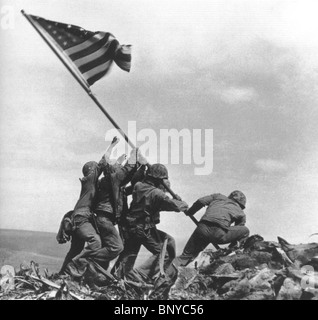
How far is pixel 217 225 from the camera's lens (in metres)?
12.0

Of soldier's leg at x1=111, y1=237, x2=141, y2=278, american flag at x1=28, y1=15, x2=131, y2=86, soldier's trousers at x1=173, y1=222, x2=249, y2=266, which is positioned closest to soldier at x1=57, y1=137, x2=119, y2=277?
soldier's leg at x1=111, y1=237, x2=141, y2=278

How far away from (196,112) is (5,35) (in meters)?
3.56

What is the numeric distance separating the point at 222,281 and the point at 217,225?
947 millimetres

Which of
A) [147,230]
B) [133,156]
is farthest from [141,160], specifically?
[147,230]

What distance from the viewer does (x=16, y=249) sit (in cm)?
1212

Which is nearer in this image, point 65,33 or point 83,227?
point 65,33

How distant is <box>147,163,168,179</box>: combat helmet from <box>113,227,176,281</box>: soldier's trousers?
867mm

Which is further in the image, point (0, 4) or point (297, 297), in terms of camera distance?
point (0, 4)

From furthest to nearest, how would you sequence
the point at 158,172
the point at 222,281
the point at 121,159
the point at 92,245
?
the point at 121,159, the point at 158,172, the point at 92,245, the point at 222,281

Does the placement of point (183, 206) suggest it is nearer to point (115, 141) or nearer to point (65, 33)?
point (115, 141)

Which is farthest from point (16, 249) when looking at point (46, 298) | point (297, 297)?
point (297, 297)

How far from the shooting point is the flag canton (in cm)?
1156

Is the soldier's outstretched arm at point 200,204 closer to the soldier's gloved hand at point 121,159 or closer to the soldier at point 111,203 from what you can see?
the soldier at point 111,203
